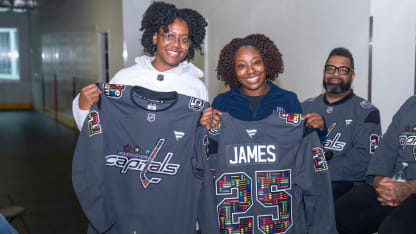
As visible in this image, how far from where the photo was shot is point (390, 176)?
2139 millimetres

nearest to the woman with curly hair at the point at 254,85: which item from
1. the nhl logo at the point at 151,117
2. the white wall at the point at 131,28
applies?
the nhl logo at the point at 151,117

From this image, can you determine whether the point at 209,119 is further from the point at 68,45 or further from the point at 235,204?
the point at 68,45

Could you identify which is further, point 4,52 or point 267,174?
point 4,52

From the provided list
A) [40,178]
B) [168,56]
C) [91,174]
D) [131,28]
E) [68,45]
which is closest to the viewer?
[91,174]

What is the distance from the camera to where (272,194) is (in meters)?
1.89

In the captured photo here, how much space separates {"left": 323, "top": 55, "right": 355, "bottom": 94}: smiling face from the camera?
8.58 feet

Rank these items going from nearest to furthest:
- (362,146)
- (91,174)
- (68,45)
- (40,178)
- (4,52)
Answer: (91,174) → (362,146) → (40,178) → (68,45) → (4,52)

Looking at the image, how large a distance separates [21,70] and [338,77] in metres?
14.3

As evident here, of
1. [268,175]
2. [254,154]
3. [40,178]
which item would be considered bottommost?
[40,178]

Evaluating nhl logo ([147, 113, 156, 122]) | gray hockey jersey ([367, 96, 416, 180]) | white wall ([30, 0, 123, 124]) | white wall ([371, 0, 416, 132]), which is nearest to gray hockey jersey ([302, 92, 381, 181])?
gray hockey jersey ([367, 96, 416, 180])

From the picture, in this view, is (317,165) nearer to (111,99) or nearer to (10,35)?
(111,99)

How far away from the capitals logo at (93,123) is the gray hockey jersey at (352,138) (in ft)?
4.76

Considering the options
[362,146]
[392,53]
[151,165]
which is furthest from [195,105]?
[392,53]

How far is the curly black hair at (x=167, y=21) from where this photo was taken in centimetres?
211
